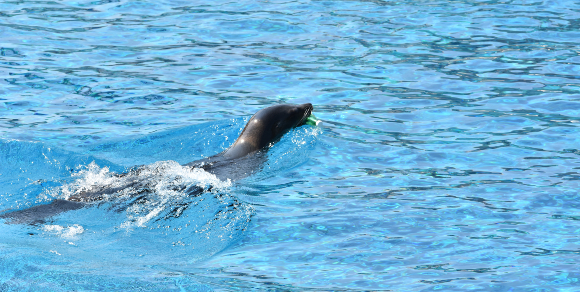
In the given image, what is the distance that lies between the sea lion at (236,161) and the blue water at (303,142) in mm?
138

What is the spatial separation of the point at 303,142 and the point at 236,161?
958 millimetres

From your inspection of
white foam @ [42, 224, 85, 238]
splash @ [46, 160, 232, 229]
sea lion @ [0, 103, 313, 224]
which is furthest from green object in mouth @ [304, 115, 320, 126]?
white foam @ [42, 224, 85, 238]

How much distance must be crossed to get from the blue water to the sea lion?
14cm

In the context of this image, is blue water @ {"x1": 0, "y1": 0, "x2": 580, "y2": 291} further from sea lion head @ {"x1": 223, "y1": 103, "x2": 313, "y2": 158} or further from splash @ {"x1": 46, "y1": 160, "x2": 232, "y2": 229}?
sea lion head @ {"x1": 223, "y1": 103, "x2": 313, "y2": 158}

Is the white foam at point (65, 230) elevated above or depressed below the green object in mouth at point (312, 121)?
below

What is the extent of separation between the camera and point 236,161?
23.4ft

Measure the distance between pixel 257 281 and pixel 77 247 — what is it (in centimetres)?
143

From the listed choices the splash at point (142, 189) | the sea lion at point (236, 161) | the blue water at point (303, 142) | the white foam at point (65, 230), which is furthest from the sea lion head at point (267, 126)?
the white foam at point (65, 230)

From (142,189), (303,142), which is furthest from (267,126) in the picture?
(142,189)

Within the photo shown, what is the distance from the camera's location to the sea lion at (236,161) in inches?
224

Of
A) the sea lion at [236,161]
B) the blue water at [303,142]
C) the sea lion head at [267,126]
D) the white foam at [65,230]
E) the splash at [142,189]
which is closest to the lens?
the blue water at [303,142]

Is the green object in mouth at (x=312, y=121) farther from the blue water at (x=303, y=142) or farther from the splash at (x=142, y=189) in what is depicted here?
the splash at (x=142, y=189)

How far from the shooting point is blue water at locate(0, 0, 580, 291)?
16.1 ft

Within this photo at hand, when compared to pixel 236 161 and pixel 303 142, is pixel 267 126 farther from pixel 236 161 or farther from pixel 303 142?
pixel 236 161
